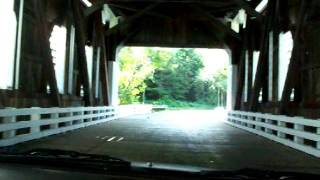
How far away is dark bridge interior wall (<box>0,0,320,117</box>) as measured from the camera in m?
16.2

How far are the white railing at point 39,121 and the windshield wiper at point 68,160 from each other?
5758 millimetres

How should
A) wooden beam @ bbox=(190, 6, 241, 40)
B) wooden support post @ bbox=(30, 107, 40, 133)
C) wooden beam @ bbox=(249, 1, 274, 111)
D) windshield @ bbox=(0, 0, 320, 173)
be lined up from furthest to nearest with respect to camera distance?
wooden beam @ bbox=(190, 6, 241, 40) < wooden beam @ bbox=(249, 1, 274, 111) < wooden support post @ bbox=(30, 107, 40, 133) < windshield @ bbox=(0, 0, 320, 173)

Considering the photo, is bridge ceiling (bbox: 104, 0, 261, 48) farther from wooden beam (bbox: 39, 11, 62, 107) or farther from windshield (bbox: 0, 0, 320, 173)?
wooden beam (bbox: 39, 11, 62, 107)

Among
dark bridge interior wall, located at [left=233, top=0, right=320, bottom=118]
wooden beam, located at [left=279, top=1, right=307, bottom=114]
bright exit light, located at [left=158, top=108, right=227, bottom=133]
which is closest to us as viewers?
wooden beam, located at [left=279, top=1, right=307, bottom=114]

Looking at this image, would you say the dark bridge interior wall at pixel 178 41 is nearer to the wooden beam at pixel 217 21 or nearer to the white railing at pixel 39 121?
the wooden beam at pixel 217 21

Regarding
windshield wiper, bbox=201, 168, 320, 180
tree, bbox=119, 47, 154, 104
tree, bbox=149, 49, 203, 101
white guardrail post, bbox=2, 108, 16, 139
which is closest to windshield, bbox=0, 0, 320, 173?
white guardrail post, bbox=2, 108, 16, 139

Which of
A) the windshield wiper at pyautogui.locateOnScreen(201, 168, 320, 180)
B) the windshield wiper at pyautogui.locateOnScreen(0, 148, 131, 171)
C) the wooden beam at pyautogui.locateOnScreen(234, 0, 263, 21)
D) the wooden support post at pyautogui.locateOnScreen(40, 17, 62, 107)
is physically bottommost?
the windshield wiper at pyautogui.locateOnScreen(201, 168, 320, 180)

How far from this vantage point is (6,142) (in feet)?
37.1

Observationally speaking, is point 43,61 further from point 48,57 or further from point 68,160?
point 68,160


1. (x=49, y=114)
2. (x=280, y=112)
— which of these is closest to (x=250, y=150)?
(x=280, y=112)

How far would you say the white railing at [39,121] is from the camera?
1154cm

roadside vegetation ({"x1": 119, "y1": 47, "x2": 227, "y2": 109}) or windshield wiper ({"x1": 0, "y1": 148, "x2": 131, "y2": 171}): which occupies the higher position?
roadside vegetation ({"x1": 119, "y1": 47, "x2": 227, "y2": 109})

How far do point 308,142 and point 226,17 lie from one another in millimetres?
19162

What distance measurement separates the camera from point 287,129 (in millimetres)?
13617
